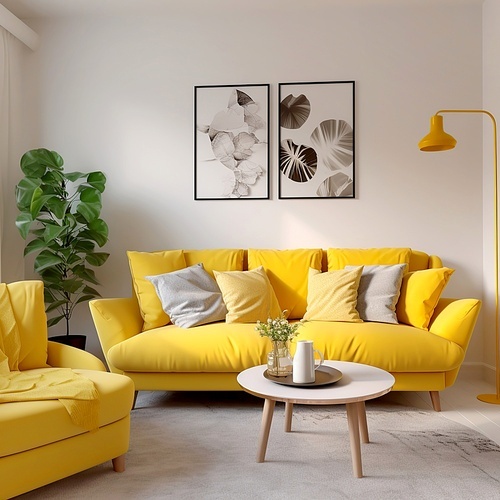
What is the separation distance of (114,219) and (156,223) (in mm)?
342

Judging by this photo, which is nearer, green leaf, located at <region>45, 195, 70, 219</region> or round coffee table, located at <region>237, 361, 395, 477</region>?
round coffee table, located at <region>237, 361, 395, 477</region>

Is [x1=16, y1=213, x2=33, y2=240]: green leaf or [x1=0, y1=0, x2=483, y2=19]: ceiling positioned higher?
[x1=0, y1=0, x2=483, y2=19]: ceiling

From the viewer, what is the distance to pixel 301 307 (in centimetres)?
376

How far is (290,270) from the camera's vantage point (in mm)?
3828

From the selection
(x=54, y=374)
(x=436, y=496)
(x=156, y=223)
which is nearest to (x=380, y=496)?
(x=436, y=496)

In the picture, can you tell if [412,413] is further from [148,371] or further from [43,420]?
[43,420]

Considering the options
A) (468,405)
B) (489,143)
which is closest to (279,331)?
(468,405)

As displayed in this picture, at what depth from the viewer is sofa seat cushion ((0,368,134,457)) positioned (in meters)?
1.93

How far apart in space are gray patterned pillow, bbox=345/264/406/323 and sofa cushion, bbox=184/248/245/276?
906 millimetres

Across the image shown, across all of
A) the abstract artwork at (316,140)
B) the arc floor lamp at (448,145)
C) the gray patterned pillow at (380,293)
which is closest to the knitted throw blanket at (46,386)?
the gray patterned pillow at (380,293)

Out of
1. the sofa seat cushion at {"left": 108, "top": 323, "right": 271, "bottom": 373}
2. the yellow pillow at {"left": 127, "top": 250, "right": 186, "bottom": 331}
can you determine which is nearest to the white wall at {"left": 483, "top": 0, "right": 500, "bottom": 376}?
the sofa seat cushion at {"left": 108, "top": 323, "right": 271, "bottom": 373}

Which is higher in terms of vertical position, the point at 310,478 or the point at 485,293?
the point at 485,293

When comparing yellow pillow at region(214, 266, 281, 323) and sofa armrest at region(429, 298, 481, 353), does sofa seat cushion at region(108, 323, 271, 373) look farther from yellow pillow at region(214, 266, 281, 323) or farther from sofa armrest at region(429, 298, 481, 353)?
sofa armrest at region(429, 298, 481, 353)

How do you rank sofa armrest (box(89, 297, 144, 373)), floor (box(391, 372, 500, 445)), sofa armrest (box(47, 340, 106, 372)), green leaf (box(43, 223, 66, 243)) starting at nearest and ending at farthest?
sofa armrest (box(47, 340, 106, 372)) → floor (box(391, 372, 500, 445)) → sofa armrest (box(89, 297, 144, 373)) → green leaf (box(43, 223, 66, 243))
